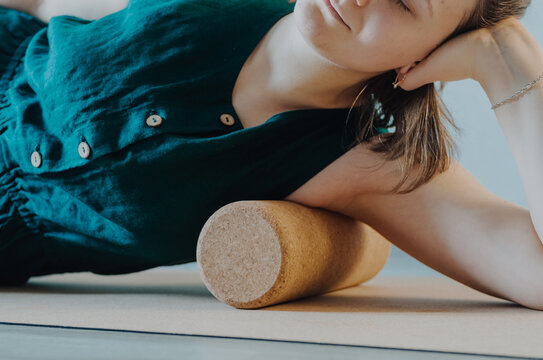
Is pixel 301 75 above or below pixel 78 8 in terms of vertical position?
above

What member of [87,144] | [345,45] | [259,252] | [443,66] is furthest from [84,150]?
[443,66]

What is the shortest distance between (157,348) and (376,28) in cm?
65

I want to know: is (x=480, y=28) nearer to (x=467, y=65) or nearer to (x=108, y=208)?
(x=467, y=65)

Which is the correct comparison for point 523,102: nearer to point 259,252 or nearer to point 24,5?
point 259,252

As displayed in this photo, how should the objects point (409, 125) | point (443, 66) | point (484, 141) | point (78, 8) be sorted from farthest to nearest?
point (484, 141) < point (78, 8) < point (409, 125) < point (443, 66)

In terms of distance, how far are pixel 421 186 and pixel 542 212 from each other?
0.86 feet

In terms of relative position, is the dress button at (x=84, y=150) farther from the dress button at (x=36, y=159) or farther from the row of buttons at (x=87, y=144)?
the dress button at (x=36, y=159)

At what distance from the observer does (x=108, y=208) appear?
1475 millimetres

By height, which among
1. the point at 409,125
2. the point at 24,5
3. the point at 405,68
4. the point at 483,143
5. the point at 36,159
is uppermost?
the point at 405,68

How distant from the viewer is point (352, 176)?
1.42 metres

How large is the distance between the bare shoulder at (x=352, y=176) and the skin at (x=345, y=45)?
130 millimetres

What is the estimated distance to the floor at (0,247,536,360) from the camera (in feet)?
2.84

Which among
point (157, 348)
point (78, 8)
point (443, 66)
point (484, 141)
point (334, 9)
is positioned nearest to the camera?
point (157, 348)

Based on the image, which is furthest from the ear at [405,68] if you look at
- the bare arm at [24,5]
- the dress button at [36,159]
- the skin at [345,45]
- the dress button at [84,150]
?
the bare arm at [24,5]
